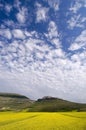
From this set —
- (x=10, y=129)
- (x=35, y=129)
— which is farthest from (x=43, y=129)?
(x=10, y=129)

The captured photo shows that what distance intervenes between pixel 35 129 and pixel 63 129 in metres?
4.44

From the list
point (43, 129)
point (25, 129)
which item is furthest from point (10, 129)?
point (43, 129)

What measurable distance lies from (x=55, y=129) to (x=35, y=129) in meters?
3.20

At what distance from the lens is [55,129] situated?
2969 cm

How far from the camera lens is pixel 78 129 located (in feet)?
94.7

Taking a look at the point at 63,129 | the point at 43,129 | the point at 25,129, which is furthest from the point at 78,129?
the point at 25,129

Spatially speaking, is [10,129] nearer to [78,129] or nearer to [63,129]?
[63,129]

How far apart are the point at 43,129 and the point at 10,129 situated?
5.18 metres

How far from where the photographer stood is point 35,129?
99.3 feet

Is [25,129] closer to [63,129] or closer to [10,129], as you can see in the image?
[10,129]

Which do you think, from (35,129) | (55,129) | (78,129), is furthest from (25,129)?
(78,129)

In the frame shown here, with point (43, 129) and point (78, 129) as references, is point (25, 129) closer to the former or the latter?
point (43, 129)

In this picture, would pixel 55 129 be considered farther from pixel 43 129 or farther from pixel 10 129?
pixel 10 129

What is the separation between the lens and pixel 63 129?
29.6 meters
